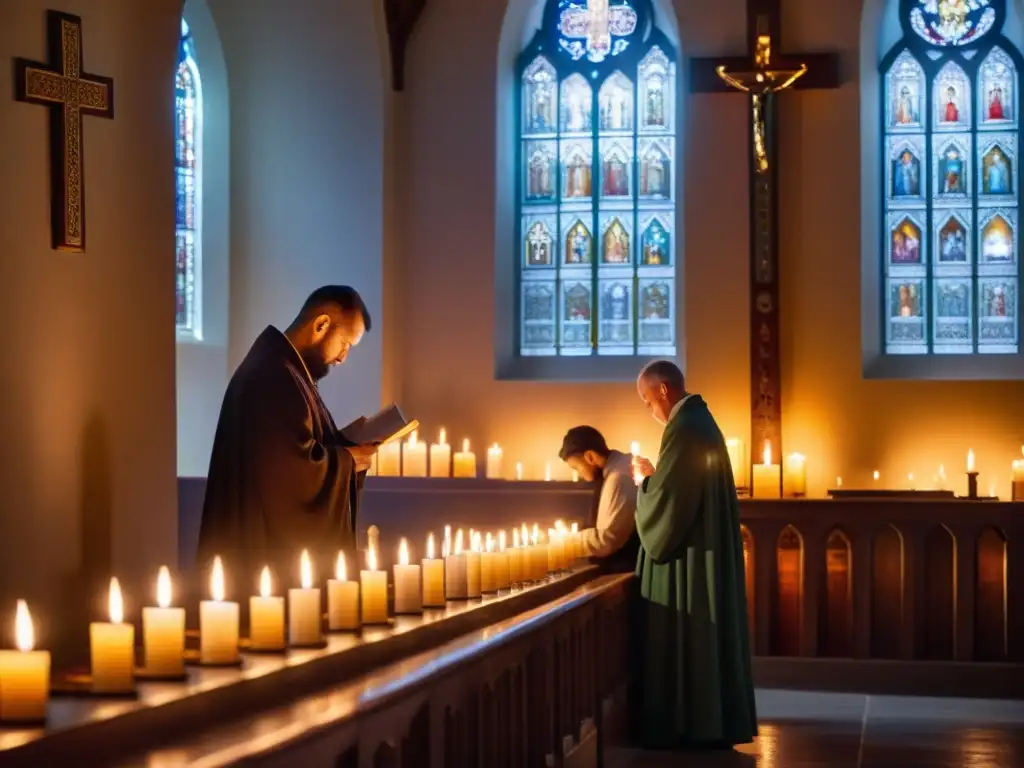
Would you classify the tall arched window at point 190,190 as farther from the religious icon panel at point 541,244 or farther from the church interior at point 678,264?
the religious icon panel at point 541,244

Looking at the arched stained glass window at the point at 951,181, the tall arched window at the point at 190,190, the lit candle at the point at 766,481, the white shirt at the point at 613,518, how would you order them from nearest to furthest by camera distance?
1. the white shirt at the point at 613,518
2. the lit candle at the point at 766,481
3. the arched stained glass window at the point at 951,181
4. the tall arched window at the point at 190,190

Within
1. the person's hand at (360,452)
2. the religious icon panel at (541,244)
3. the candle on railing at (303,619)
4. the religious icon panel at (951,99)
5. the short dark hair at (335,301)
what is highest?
the religious icon panel at (951,99)

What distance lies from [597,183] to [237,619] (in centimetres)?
1061

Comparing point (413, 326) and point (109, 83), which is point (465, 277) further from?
point (109, 83)

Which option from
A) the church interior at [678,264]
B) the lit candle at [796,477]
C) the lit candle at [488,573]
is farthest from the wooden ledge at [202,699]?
the lit candle at [796,477]

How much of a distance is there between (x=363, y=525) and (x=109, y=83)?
462 centimetres

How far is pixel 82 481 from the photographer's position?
671 cm

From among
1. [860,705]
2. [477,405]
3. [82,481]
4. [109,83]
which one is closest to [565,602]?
[82,481]

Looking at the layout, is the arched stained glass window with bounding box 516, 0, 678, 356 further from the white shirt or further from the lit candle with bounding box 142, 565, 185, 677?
the lit candle with bounding box 142, 565, 185, 677

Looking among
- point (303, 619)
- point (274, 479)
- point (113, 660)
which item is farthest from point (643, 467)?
point (113, 660)

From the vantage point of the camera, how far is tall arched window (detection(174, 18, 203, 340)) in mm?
14039

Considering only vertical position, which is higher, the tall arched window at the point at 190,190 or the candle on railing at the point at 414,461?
the tall arched window at the point at 190,190

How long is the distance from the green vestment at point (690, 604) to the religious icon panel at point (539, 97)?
22.4 feet

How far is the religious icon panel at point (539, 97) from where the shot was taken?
571 inches
